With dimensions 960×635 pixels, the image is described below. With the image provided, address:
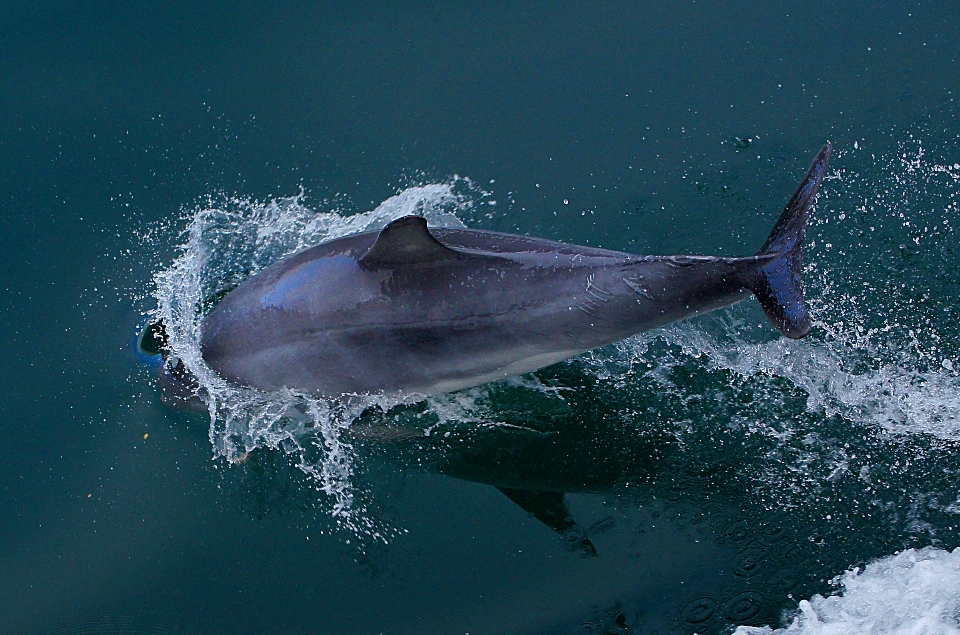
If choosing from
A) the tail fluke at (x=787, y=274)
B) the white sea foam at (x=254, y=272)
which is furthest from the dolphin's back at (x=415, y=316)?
the tail fluke at (x=787, y=274)

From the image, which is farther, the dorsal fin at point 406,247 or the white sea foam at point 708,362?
the white sea foam at point 708,362

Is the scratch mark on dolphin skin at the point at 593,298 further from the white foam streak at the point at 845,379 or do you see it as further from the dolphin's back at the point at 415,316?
the white foam streak at the point at 845,379

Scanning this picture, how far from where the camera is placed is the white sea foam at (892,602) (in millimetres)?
6922

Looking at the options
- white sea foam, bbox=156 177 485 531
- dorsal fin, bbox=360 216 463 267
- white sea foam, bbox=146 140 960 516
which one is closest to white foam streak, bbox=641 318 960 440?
white sea foam, bbox=146 140 960 516

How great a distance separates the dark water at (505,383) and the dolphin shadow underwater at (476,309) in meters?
0.37

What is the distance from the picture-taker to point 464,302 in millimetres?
7719

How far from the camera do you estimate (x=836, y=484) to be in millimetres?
7855

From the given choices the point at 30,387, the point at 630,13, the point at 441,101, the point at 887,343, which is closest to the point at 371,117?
the point at 441,101

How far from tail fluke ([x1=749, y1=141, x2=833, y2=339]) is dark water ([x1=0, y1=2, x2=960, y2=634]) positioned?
1.59 metres

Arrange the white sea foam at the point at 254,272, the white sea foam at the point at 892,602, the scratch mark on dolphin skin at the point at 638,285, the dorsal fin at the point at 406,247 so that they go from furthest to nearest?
the white sea foam at the point at 254,272 < the scratch mark on dolphin skin at the point at 638,285 < the dorsal fin at the point at 406,247 < the white sea foam at the point at 892,602

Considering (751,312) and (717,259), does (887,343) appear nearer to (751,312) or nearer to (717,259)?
(751,312)

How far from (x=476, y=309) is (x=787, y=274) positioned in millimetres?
2438

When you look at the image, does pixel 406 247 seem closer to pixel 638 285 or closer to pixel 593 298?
pixel 593 298

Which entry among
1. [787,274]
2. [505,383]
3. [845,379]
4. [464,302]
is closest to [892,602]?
[845,379]
